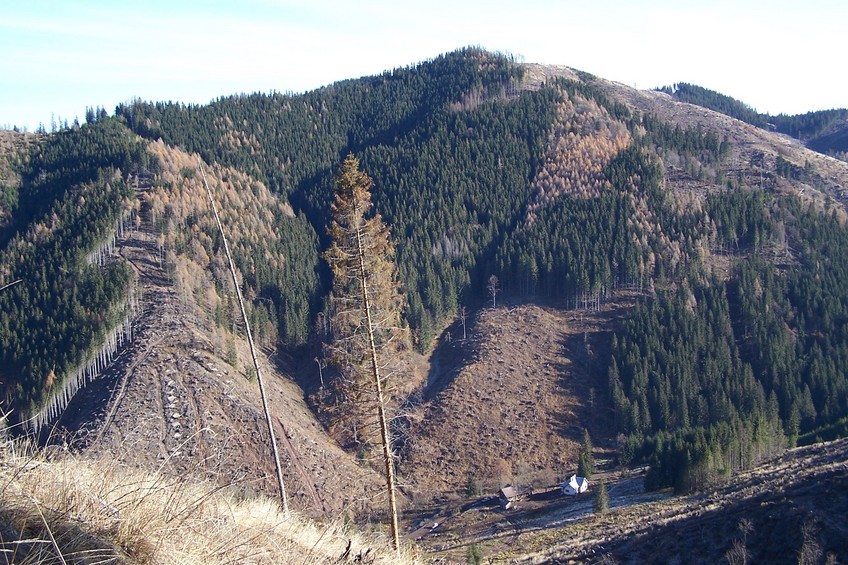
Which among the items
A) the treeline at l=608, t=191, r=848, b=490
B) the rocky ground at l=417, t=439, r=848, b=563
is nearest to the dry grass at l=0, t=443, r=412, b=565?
the rocky ground at l=417, t=439, r=848, b=563

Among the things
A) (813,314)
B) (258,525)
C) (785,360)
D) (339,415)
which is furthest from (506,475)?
(258,525)

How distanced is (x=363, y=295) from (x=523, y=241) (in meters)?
74.8

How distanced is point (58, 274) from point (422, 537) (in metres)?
43.6

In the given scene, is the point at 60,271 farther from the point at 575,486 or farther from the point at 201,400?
the point at 575,486

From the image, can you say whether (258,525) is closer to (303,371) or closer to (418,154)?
(303,371)

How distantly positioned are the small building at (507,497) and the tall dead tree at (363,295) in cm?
3794

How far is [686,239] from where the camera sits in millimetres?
83000

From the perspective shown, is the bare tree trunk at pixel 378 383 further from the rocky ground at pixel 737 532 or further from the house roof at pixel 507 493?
the house roof at pixel 507 493

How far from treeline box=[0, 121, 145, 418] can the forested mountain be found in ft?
0.83

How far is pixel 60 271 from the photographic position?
213 ft

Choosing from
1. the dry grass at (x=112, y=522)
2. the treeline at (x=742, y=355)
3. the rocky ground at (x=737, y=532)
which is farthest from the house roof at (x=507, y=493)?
the dry grass at (x=112, y=522)

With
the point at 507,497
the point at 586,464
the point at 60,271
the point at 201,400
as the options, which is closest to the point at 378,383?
the point at 507,497

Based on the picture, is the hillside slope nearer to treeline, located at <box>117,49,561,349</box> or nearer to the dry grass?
treeline, located at <box>117,49,561,349</box>

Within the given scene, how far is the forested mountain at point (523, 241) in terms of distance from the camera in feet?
202
